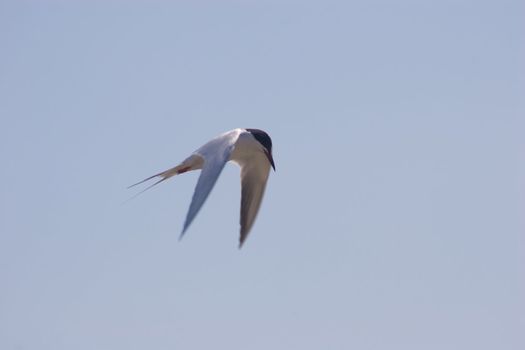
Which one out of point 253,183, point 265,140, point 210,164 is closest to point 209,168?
point 210,164

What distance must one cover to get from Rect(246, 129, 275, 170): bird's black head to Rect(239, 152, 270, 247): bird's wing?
6.1 inches

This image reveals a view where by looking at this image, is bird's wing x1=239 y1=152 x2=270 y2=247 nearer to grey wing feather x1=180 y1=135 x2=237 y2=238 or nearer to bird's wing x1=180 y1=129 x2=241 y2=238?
bird's wing x1=180 y1=129 x2=241 y2=238

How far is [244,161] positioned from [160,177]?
65.6 inches

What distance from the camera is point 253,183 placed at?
20859 mm

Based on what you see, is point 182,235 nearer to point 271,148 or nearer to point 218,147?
point 218,147

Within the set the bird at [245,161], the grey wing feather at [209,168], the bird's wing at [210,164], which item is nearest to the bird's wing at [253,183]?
the bird at [245,161]

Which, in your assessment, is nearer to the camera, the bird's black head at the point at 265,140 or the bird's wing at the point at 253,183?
the bird's black head at the point at 265,140

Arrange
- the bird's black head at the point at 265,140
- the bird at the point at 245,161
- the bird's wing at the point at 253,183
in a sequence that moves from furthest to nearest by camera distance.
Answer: the bird's wing at the point at 253,183 < the bird's black head at the point at 265,140 < the bird at the point at 245,161

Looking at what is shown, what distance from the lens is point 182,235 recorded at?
45.1ft

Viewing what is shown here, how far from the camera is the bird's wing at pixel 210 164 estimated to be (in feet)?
51.1

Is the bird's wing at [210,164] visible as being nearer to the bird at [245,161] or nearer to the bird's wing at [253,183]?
the bird at [245,161]

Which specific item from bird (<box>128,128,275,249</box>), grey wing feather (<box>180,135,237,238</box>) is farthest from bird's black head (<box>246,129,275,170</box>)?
grey wing feather (<box>180,135,237,238</box>)

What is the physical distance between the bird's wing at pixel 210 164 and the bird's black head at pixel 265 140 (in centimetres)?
35

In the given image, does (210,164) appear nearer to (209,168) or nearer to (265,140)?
(209,168)
